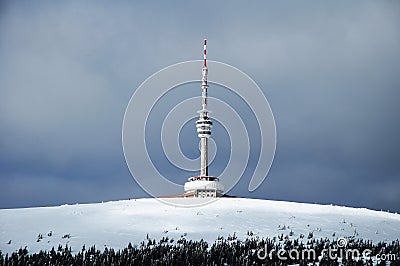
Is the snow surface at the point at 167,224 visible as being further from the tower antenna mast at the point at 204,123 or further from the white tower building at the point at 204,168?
the tower antenna mast at the point at 204,123

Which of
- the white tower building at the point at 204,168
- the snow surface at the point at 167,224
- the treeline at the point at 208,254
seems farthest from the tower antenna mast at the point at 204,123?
the treeline at the point at 208,254

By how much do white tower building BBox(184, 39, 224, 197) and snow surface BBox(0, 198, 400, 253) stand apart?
137ft

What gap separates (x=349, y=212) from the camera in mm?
45312

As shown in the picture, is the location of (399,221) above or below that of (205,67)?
below

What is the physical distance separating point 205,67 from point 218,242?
231 ft

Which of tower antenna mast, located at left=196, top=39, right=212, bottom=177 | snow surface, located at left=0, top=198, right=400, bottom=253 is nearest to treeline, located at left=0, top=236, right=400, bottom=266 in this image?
snow surface, located at left=0, top=198, right=400, bottom=253

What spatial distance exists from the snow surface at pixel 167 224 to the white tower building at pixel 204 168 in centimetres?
4168

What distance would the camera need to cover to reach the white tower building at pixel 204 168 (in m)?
87.7

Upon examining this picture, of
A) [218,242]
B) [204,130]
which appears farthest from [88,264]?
[204,130]

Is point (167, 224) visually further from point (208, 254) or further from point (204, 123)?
point (204, 123)

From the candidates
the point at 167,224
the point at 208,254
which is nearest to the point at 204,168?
the point at 167,224

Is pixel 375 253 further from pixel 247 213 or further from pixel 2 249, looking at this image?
pixel 2 249

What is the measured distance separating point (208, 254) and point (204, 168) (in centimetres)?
6966

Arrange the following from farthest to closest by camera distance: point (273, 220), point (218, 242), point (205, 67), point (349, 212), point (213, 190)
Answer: point (205, 67) → point (213, 190) → point (349, 212) → point (273, 220) → point (218, 242)
